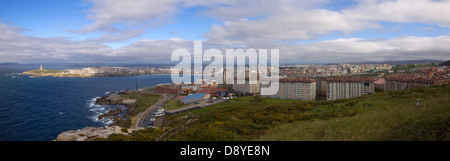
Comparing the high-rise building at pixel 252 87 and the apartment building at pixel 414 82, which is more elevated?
the apartment building at pixel 414 82

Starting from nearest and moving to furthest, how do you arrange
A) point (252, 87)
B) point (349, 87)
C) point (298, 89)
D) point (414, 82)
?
point (414, 82)
point (349, 87)
point (298, 89)
point (252, 87)

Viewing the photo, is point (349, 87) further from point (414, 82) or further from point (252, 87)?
point (252, 87)

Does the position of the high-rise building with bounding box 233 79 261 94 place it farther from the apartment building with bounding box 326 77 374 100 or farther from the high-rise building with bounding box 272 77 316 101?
the apartment building with bounding box 326 77 374 100

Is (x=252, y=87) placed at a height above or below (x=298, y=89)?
below

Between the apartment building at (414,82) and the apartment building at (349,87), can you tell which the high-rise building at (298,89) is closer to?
the apartment building at (349,87)

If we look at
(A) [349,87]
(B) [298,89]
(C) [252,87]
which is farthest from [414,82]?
(C) [252,87]

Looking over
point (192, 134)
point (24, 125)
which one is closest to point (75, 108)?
point (24, 125)

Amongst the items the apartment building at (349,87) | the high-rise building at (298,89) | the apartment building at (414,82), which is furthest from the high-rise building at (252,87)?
the apartment building at (414,82)
